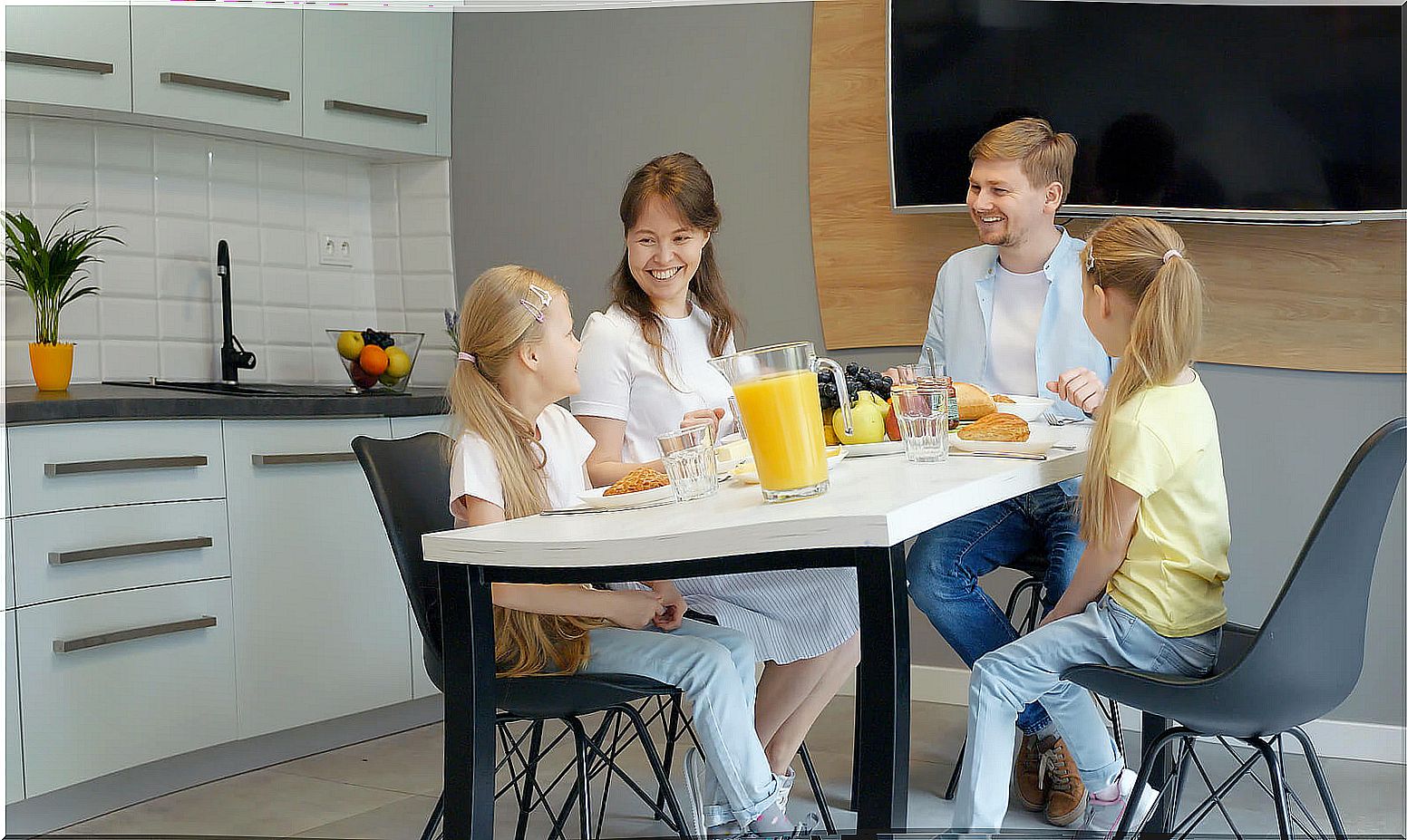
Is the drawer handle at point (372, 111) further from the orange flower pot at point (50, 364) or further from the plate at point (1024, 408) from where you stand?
the plate at point (1024, 408)

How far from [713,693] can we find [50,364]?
6.60 feet

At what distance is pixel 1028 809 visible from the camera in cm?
258

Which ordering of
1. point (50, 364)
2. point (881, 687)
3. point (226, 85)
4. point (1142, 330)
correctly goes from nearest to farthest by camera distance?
point (881, 687) → point (1142, 330) → point (50, 364) → point (226, 85)

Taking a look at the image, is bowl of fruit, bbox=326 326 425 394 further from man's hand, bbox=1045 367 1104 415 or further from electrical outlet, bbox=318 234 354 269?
man's hand, bbox=1045 367 1104 415

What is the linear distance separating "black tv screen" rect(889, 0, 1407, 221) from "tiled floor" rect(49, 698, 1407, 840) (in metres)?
1.20

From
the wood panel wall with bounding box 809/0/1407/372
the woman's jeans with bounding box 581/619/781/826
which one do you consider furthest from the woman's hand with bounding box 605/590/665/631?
the wood panel wall with bounding box 809/0/1407/372

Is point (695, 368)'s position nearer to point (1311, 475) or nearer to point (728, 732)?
point (728, 732)

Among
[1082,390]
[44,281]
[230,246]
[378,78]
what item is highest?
[378,78]

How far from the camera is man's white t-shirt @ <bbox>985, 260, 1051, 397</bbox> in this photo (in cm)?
263

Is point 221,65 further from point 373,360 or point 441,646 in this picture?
point 441,646

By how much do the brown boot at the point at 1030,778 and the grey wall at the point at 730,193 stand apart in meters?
0.72

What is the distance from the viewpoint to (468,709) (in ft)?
4.96

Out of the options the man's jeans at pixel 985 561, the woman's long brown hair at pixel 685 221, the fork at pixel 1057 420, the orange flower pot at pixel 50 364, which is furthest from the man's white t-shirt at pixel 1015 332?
the orange flower pot at pixel 50 364

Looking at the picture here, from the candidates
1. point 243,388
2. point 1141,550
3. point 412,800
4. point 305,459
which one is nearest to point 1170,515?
point 1141,550
